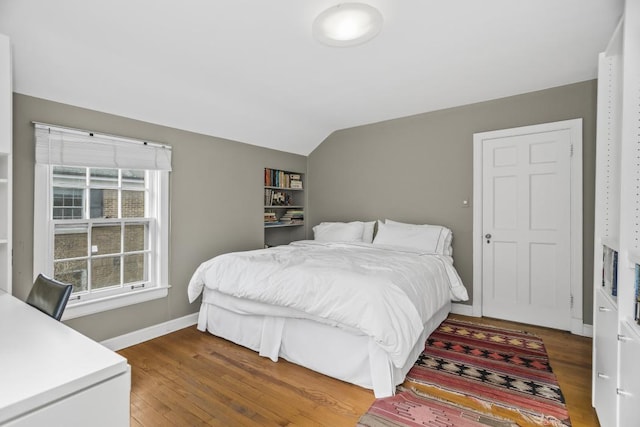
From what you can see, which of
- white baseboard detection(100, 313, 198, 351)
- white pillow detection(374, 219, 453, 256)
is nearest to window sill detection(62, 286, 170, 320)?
white baseboard detection(100, 313, 198, 351)

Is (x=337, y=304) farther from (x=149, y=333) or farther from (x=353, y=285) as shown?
(x=149, y=333)

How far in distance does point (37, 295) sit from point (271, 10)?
1985 mm

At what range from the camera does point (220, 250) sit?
11.9ft

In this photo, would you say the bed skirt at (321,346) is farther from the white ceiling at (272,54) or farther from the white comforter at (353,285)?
the white ceiling at (272,54)

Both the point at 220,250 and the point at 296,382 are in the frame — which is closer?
the point at 296,382

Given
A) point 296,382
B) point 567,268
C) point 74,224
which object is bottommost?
point 296,382

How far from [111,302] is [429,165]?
11.7 feet

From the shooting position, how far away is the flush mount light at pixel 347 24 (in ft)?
5.71

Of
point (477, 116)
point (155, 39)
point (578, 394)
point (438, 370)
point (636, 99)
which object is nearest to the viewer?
point (636, 99)

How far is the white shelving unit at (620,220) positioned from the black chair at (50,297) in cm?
233

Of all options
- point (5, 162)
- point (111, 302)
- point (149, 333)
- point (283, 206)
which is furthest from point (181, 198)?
point (283, 206)

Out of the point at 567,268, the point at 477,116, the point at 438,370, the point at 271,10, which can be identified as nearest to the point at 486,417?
the point at 438,370

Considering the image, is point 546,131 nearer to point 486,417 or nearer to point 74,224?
point 486,417

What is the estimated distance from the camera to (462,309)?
3578 millimetres
